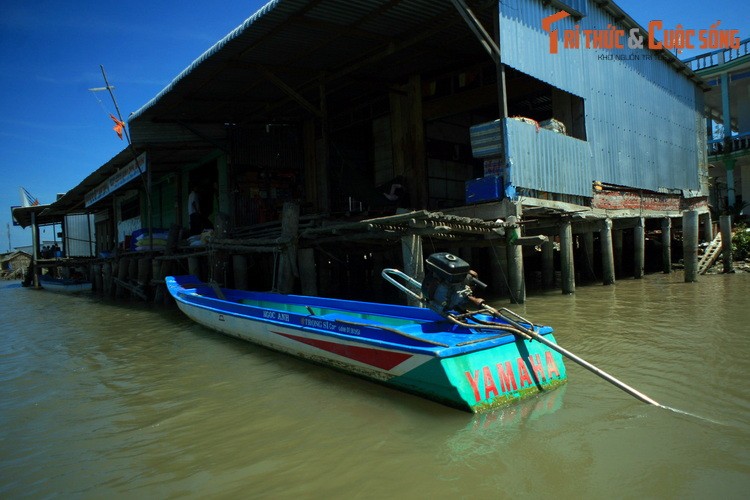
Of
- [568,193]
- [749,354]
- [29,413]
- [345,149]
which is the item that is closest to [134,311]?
[345,149]

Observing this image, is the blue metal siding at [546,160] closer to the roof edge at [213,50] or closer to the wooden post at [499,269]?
the wooden post at [499,269]

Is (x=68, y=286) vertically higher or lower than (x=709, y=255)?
lower

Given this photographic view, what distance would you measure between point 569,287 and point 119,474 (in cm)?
931

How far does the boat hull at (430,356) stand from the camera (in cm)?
372

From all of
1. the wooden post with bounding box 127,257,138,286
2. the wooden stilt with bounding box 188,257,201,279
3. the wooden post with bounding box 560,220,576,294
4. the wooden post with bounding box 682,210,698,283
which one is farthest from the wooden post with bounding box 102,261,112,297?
the wooden post with bounding box 682,210,698,283

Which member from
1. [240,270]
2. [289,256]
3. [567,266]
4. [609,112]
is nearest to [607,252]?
[567,266]

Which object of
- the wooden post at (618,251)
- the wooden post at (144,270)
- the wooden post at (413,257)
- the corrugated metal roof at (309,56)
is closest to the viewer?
the wooden post at (413,257)

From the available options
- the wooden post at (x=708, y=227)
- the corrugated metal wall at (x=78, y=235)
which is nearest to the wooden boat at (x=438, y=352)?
the wooden post at (x=708, y=227)

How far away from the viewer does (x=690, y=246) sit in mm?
11727

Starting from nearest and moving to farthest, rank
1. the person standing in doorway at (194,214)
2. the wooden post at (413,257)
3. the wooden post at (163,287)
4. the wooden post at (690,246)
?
the wooden post at (413,257)
the wooden post at (690,246)
the wooden post at (163,287)
the person standing in doorway at (194,214)

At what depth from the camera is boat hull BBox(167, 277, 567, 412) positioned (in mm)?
3719

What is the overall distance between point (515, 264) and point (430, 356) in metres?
5.67

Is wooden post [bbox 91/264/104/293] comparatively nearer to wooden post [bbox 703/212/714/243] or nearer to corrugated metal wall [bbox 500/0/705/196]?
corrugated metal wall [bbox 500/0/705/196]

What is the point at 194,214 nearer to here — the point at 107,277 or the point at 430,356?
the point at 107,277
